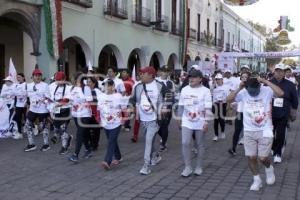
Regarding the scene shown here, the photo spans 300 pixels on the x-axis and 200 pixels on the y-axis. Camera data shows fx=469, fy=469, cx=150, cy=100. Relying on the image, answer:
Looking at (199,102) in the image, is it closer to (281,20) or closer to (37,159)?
(37,159)

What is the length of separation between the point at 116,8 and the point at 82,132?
1298 cm

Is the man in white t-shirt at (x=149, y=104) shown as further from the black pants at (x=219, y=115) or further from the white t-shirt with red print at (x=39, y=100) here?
the black pants at (x=219, y=115)

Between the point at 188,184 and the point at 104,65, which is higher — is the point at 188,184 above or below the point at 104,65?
below

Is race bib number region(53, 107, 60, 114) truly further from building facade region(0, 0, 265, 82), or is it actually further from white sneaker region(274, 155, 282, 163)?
building facade region(0, 0, 265, 82)

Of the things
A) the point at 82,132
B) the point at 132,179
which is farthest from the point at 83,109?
the point at 132,179

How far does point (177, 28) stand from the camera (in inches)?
1139

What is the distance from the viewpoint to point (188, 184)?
6727 mm

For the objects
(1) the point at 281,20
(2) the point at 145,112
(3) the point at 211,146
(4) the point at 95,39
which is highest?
(1) the point at 281,20

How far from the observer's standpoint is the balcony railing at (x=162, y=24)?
2516 cm

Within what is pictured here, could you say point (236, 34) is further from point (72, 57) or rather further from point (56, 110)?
point (56, 110)

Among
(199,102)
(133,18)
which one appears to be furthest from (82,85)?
(133,18)

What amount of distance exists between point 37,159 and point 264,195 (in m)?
4.33

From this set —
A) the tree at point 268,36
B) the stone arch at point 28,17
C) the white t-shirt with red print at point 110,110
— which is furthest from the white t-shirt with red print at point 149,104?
the tree at point 268,36

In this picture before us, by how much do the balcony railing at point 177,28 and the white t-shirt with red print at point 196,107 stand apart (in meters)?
21.2
